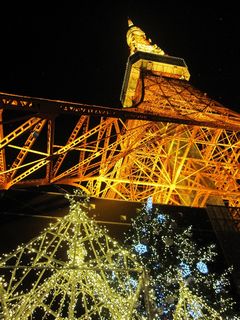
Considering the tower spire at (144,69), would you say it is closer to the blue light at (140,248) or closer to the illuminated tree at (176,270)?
the illuminated tree at (176,270)

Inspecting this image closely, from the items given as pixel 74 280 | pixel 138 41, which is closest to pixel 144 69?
pixel 138 41

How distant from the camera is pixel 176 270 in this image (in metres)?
6.77

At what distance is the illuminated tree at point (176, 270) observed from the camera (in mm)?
6215

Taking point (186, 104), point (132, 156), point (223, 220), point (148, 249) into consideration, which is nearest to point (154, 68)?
point (186, 104)

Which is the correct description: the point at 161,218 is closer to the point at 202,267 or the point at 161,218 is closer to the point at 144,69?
the point at 202,267

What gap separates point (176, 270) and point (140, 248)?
846 millimetres

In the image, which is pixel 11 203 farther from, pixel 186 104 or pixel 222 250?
pixel 186 104

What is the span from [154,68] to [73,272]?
1604 cm

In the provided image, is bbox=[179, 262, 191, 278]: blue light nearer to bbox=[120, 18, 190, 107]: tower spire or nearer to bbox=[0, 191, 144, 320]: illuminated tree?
bbox=[0, 191, 144, 320]: illuminated tree

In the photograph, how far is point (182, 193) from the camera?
11.8 m

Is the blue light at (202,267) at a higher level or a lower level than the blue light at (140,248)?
lower

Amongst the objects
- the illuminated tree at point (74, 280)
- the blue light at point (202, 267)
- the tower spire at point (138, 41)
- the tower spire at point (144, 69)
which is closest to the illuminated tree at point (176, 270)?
the blue light at point (202, 267)

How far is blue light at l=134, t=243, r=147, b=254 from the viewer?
7.13 meters

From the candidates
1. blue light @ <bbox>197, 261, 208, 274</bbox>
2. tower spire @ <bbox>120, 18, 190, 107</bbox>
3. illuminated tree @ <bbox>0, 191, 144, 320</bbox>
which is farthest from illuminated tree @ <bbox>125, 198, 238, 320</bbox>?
tower spire @ <bbox>120, 18, 190, 107</bbox>
